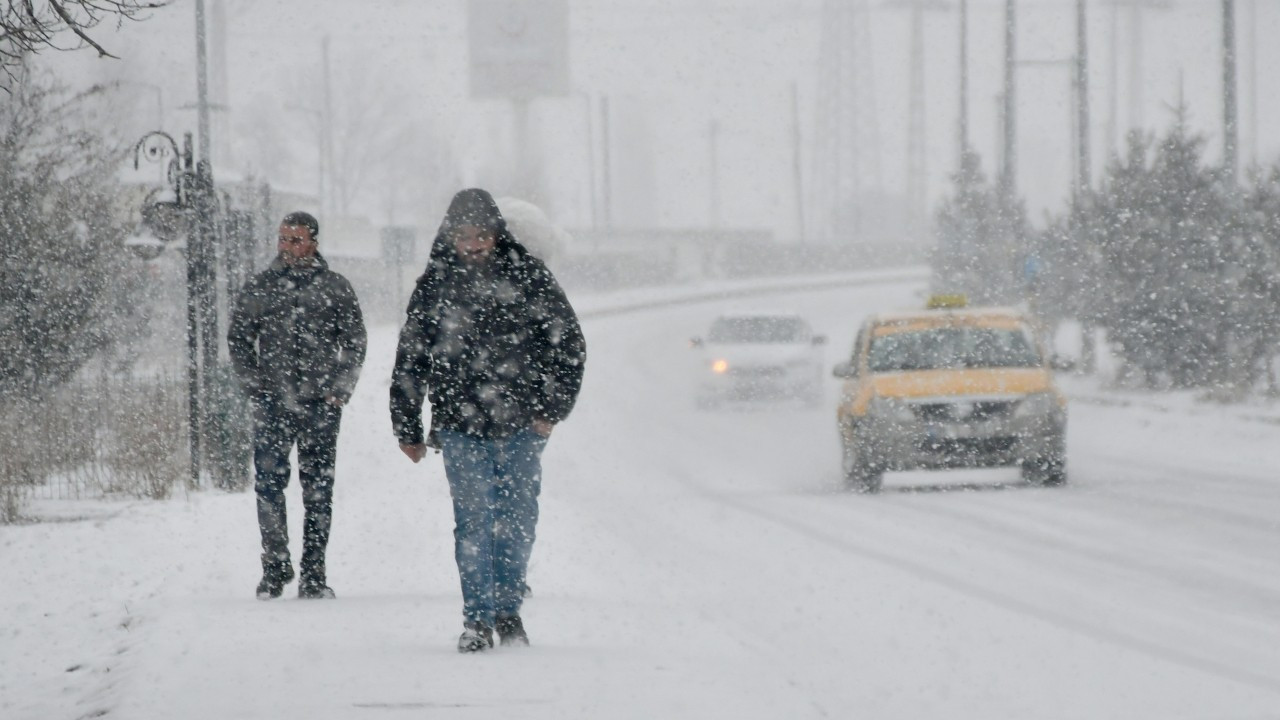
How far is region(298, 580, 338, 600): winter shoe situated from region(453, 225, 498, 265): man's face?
8.10 ft

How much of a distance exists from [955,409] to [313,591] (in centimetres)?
782

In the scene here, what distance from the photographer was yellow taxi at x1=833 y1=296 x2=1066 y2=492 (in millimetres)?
15469

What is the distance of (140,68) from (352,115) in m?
11.9

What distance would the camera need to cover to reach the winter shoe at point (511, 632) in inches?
291

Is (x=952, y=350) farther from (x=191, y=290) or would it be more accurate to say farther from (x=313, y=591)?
(x=313, y=591)

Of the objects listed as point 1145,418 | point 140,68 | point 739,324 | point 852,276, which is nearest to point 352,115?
point 140,68

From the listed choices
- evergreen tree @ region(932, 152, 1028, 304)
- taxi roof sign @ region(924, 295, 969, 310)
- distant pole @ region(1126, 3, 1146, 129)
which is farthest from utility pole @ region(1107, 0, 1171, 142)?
taxi roof sign @ region(924, 295, 969, 310)

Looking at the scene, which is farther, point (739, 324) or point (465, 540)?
point (739, 324)

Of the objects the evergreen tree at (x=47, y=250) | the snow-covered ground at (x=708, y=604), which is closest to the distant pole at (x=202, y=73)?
the evergreen tree at (x=47, y=250)

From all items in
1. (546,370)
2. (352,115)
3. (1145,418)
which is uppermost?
(352,115)

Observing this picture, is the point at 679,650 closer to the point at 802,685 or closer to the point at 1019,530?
the point at 802,685

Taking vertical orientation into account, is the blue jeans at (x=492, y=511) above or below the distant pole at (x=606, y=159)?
below

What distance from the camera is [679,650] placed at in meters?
7.53

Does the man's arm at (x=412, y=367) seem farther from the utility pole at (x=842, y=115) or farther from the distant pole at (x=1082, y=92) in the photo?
the utility pole at (x=842, y=115)
